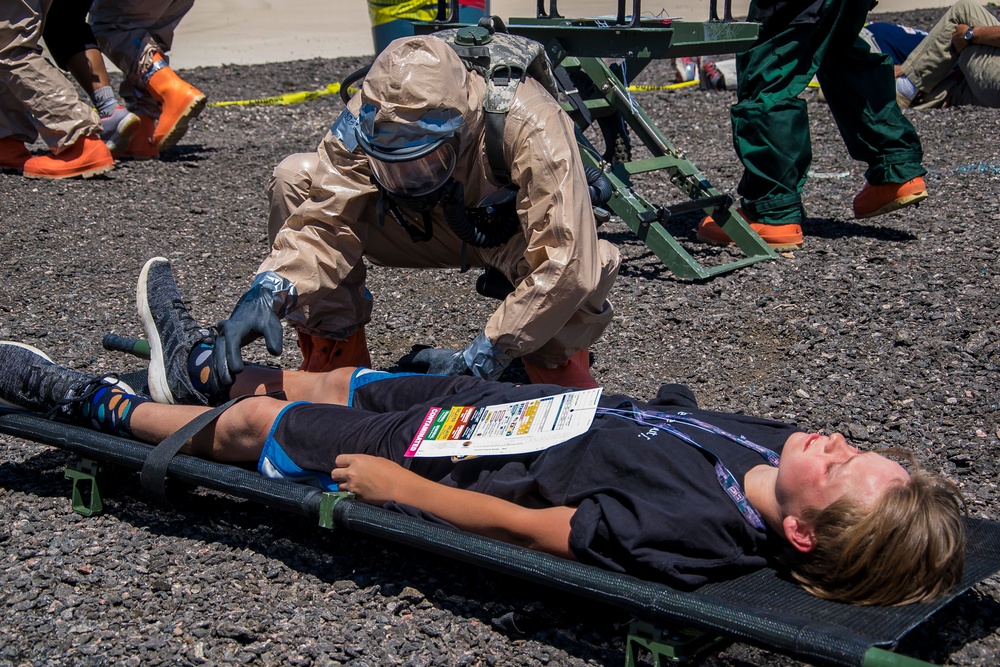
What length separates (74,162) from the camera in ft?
20.7

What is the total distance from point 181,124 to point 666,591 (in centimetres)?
555

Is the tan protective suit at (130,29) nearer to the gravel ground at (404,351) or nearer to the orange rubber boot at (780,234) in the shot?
the gravel ground at (404,351)

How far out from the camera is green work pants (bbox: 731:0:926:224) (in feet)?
15.4

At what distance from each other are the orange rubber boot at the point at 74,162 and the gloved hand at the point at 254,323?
3870mm

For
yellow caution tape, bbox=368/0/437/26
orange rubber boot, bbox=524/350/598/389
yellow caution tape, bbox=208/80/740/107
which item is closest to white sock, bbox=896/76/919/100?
yellow caution tape, bbox=208/80/740/107

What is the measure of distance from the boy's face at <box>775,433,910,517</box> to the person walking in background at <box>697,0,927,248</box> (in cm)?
271

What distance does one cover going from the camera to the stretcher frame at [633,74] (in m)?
4.54


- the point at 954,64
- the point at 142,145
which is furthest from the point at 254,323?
the point at 954,64

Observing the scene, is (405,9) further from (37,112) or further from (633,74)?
(633,74)

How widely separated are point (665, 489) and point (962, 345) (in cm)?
196

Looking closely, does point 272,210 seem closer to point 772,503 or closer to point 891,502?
point 772,503

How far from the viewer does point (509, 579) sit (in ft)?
8.36

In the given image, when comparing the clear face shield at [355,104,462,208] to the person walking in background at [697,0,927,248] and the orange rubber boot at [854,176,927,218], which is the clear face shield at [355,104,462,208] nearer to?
the person walking in background at [697,0,927,248]

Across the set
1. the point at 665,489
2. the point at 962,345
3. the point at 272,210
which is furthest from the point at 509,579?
the point at 962,345
